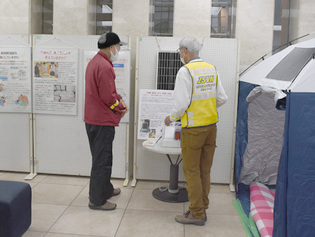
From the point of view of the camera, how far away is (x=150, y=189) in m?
3.66

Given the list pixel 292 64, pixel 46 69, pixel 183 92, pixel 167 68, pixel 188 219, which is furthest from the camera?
pixel 46 69

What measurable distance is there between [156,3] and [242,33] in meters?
1.20

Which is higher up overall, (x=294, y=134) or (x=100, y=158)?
(x=294, y=134)

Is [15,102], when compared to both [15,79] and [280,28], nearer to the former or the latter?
[15,79]

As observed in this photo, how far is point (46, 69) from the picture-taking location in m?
3.82

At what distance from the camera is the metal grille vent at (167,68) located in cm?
364

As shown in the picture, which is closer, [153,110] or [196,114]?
[196,114]

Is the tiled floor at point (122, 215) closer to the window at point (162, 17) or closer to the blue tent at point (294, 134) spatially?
the blue tent at point (294, 134)

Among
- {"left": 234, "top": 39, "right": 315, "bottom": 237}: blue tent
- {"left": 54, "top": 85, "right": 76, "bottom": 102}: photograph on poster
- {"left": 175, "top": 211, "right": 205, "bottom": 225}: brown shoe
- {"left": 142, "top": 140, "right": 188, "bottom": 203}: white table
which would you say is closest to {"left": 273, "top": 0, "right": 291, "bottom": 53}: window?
{"left": 234, "top": 39, "right": 315, "bottom": 237}: blue tent

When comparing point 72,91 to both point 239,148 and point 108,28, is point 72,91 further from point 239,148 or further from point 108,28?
point 239,148

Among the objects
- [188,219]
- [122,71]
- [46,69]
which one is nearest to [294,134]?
[188,219]

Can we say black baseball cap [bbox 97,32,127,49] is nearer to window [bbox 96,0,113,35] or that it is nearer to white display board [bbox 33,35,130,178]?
white display board [bbox 33,35,130,178]

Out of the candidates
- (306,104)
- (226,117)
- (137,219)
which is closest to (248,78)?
(226,117)

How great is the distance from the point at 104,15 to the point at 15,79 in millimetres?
1449
